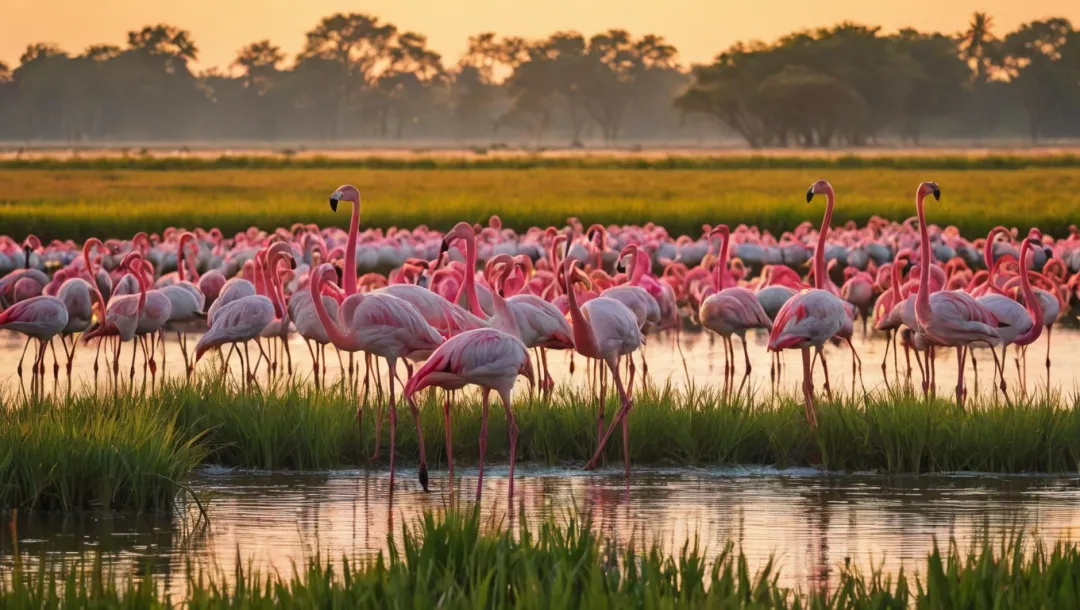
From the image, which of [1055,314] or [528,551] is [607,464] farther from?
[1055,314]

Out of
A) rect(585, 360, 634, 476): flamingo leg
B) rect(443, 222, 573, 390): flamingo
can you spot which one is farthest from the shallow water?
rect(585, 360, 634, 476): flamingo leg

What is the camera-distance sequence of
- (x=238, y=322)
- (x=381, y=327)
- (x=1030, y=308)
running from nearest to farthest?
1. (x=381, y=327)
2. (x=238, y=322)
3. (x=1030, y=308)

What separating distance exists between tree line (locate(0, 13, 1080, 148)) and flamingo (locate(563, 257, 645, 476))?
10452cm

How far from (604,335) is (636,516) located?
1.71 m

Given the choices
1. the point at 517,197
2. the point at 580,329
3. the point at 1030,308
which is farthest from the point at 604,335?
the point at 517,197

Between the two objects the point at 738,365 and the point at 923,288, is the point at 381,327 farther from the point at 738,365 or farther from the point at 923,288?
the point at 738,365

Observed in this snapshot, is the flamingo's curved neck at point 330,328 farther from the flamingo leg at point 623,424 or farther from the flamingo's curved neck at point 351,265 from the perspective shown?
the flamingo leg at point 623,424

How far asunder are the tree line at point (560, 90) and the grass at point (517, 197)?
5961cm

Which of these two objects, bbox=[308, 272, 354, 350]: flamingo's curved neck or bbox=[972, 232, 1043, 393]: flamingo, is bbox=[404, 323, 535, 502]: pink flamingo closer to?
bbox=[308, 272, 354, 350]: flamingo's curved neck

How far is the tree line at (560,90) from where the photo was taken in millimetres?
119062

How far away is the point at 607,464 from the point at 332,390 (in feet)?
6.55

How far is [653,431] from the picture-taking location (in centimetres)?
1020

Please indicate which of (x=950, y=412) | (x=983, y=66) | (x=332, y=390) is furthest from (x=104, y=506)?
(x=983, y=66)

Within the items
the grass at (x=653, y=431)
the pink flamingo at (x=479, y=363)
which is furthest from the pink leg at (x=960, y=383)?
the pink flamingo at (x=479, y=363)
